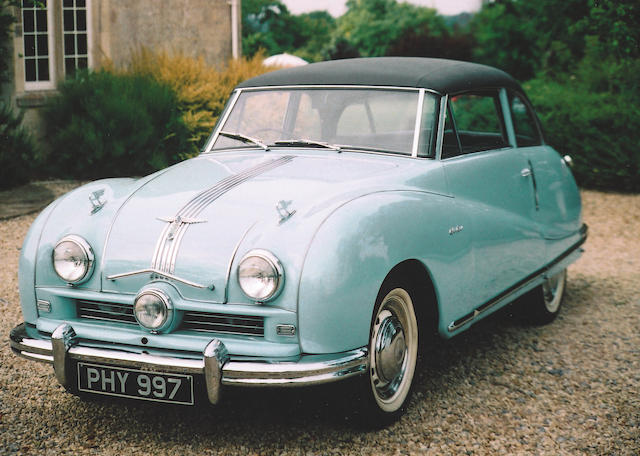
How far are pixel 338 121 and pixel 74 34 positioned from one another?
11.1 metres

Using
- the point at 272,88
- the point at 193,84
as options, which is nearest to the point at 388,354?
the point at 272,88

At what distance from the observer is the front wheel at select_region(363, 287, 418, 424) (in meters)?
3.32

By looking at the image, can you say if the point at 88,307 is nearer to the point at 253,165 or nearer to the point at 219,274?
the point at 219,274

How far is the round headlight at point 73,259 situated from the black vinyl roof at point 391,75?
1781 mm

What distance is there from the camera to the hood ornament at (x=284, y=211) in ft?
10.5

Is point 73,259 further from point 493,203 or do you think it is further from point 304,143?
point 493,203

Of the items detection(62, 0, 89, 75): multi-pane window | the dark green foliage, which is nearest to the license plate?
the dark green foliage

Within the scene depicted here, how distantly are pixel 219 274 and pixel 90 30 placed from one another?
12.3 metres

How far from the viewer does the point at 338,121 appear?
14.2 ft

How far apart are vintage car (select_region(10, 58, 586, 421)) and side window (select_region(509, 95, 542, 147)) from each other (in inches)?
23.8

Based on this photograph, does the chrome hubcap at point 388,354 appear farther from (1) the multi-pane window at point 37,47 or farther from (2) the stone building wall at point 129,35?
(1) the multi-pane window at point 37,47

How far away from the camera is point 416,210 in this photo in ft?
11.8

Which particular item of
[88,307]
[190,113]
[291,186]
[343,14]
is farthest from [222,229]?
[343,14]

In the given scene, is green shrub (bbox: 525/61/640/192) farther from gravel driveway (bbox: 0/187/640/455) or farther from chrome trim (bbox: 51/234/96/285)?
chrome trim (bbox: 51/234/96/285)
